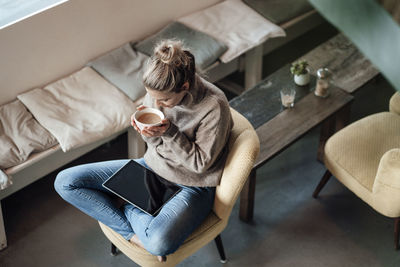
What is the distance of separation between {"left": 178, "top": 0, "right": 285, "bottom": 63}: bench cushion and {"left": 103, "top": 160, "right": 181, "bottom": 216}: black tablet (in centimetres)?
112

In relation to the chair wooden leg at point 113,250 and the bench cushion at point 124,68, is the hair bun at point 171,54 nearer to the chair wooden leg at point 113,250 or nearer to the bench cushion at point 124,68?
the bench cushion at point 124,68

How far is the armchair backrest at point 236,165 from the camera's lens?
185cm

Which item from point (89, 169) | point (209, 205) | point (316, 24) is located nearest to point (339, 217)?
point (209, 205)

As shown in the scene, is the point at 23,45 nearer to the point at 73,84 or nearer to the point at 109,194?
the point at 73,84

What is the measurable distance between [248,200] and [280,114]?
480 millimetres

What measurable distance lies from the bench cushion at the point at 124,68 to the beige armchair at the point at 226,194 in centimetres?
81

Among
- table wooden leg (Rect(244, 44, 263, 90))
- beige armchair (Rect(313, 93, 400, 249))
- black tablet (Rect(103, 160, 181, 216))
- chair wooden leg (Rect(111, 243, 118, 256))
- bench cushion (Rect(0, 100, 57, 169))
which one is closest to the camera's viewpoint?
black tablet (Rect(103, 160, 181, 216))

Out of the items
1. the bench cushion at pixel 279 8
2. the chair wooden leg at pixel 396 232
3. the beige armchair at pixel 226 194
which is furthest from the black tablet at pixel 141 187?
the bench cushion at pixel 279 8

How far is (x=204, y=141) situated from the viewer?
183 cm

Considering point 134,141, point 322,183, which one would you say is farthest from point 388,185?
point 134,141

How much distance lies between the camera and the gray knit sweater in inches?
70.3

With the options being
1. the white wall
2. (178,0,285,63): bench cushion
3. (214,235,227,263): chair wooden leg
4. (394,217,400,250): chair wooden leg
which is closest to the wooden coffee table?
(214,235,227,263): chair wooden leg

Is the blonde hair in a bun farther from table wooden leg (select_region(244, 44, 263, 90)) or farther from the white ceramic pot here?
table wooden leg (select_region(244, 44, 263, 90))

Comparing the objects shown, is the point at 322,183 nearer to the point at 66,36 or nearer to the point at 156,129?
the point at 156,129
